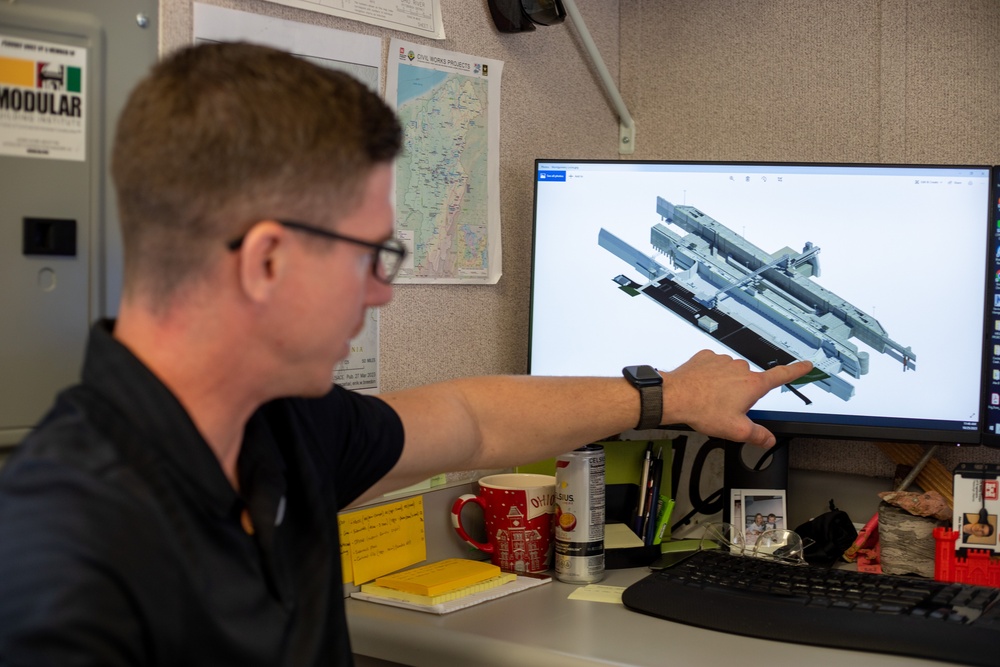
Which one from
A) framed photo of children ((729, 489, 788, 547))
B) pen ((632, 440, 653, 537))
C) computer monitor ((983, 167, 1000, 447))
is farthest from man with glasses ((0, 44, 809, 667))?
computer monitor ((983, 167, 1000, 447))

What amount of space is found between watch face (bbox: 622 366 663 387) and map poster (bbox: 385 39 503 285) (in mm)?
315

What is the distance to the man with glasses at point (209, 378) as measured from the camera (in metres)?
0.55

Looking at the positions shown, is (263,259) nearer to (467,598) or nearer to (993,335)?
(467,598)

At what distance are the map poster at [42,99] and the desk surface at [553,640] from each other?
55 cm

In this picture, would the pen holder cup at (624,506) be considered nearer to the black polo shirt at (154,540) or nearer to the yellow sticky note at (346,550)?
the yellow sticky note at (346,550)

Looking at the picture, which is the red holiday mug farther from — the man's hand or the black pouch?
the black pouch

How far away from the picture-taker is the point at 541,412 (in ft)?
3.39

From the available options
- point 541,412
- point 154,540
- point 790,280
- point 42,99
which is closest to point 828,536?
point 790,280

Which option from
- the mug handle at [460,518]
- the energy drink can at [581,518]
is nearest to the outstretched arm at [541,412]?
the energy drink can at [581,518]

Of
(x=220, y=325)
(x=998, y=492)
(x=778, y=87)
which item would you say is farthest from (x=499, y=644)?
(x=778, y=87)

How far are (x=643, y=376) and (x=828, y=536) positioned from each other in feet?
1.21

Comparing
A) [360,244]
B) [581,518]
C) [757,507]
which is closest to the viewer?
[360,244]

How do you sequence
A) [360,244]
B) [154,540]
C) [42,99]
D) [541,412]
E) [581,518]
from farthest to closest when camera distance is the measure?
[581,518]
[541,412]
[42,99]
[360,244]
[154,540]

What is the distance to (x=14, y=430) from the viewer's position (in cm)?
87
